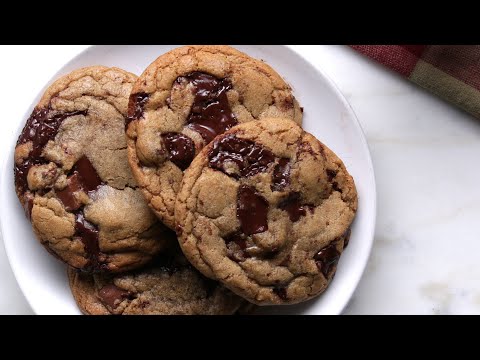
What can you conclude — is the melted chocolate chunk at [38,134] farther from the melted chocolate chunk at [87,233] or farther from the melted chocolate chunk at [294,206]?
the melted chocolate chunk at [294,206]

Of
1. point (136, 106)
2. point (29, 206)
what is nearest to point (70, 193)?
point (29, 206)

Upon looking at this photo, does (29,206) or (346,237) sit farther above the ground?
(346,237)

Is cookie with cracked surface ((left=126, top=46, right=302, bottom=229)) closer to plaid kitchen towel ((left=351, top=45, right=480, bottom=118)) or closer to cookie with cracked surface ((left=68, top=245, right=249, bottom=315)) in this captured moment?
cookie with cracked surface ((left=68, top=245, right=249, bottom=315))

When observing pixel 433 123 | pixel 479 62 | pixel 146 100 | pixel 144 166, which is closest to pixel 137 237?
pixel 144 166

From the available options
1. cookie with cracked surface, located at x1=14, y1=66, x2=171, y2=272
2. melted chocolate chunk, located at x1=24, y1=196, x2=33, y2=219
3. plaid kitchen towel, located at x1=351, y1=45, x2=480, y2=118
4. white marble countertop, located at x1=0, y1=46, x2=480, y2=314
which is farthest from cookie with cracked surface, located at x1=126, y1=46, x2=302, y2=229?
plaid kitchen towel, located at x1=351, y1=45, x2=480, y2=118

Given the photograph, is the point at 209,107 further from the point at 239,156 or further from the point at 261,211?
the point at 261,211
